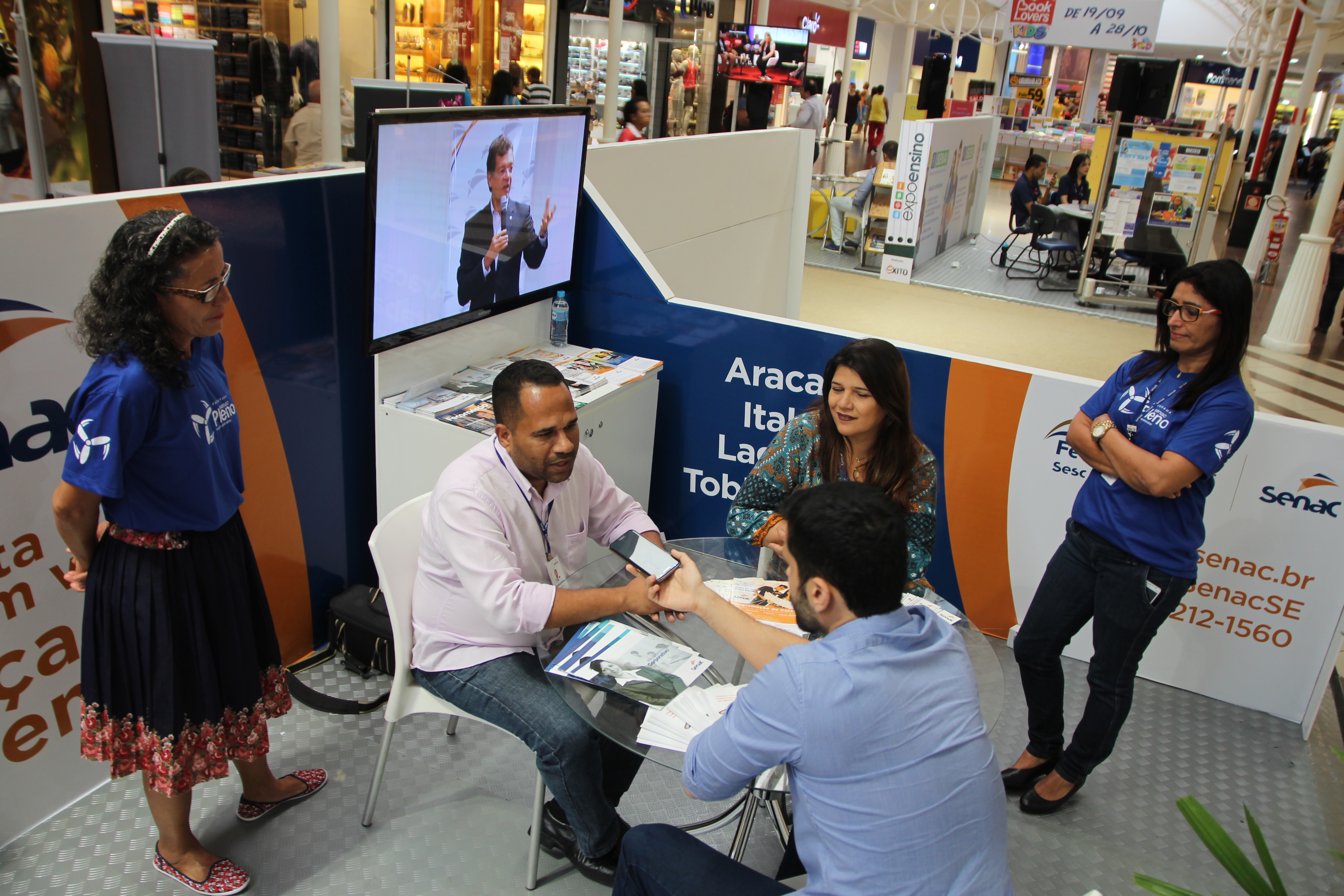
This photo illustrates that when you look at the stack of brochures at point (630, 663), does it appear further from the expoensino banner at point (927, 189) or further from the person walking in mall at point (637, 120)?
→ the expoensino banner at point (927, 189)

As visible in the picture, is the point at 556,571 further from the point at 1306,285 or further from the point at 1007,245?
the point at 1007,245

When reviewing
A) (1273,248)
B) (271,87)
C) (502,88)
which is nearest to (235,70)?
(271,87)

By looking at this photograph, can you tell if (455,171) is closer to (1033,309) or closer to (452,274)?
(452,274)

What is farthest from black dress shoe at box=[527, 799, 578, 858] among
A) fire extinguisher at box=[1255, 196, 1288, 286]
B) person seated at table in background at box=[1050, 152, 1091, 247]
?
fire extinguisher at box=[1255, 196, 1288, 286]

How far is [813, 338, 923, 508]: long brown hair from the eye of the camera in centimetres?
246

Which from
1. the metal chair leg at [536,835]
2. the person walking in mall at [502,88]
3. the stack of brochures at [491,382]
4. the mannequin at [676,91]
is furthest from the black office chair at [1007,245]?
the metal chair leg at [536,835]

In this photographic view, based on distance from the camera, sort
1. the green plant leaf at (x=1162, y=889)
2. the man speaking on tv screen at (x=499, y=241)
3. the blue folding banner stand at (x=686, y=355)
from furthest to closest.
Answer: the blue folding banner stand at (x=686, y=355) → the man speaking on tv screen at (x=499, y=241) → the green plant leaf at (x=1162, y=889)

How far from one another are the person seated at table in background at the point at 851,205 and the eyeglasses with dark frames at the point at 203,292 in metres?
8.89

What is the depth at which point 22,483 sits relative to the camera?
2.21 meters

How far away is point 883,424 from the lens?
253cm

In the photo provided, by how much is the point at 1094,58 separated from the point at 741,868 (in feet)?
101

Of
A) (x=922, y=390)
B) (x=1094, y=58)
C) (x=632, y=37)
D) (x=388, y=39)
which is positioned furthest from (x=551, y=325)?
(x=1094, y=58)

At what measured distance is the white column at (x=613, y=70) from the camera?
35.6 ft

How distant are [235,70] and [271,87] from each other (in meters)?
0.43
